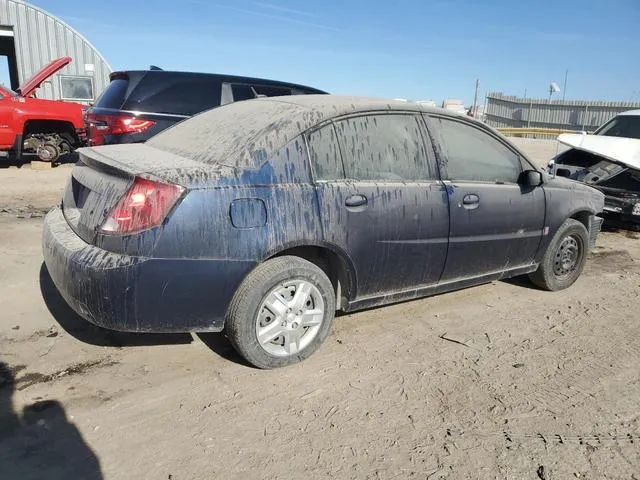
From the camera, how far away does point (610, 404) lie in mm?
3006

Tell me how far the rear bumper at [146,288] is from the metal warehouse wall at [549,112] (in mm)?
27010

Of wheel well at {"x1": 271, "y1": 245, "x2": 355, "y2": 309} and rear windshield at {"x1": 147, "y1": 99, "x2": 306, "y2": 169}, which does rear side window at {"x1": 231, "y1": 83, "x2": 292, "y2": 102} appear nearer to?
rear windshield at {"x1": 147, "y1": 99, "x2": 306, "y2": 169}

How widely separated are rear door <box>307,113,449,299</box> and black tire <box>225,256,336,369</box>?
0.26 meters

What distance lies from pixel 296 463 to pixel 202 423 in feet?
1.84

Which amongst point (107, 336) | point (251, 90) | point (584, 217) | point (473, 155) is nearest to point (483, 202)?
point (473, 155)

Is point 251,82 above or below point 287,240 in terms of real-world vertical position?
above

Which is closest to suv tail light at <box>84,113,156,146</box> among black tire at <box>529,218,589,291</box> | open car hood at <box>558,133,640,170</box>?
black tire at <box>529,218,589,291</box>

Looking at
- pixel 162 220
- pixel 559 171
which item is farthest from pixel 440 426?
pixel 559 171

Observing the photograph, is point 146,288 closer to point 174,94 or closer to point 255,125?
point 255,125

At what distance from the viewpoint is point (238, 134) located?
131 inches

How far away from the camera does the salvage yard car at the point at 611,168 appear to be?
268 inches

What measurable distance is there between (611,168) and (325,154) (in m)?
5.45

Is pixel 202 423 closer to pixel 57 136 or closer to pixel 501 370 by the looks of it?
pixel 501 370

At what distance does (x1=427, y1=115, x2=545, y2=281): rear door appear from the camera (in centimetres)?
387
